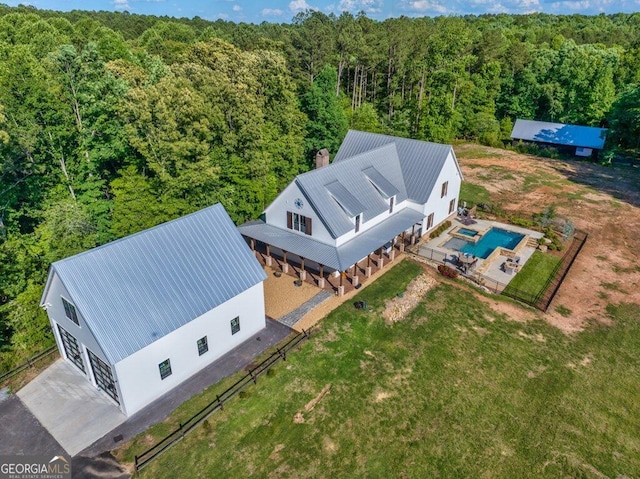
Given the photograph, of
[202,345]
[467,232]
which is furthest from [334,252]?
[467,232]

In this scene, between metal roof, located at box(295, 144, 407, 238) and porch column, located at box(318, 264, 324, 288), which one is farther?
metal roof, located at box(295, 144, 407, 238)

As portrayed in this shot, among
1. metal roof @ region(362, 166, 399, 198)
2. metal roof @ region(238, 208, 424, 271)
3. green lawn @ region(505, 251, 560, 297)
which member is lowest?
green lawn @ region(505, 251, 560, 297)

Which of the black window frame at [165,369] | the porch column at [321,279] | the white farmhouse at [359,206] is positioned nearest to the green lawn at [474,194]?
the white farmhouse at [359,206]

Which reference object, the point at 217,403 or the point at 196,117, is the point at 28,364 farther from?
the point at 196,117

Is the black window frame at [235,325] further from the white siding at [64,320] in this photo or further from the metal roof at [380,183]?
the metal roof at [380,183]

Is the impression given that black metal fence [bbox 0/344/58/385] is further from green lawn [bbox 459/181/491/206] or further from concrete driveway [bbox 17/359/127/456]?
green lawn [bbox 459/181/491/206]

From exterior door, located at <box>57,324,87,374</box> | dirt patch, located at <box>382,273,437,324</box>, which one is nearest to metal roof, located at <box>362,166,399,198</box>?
dirt patch, located at <box>382,273,437,324</box>
